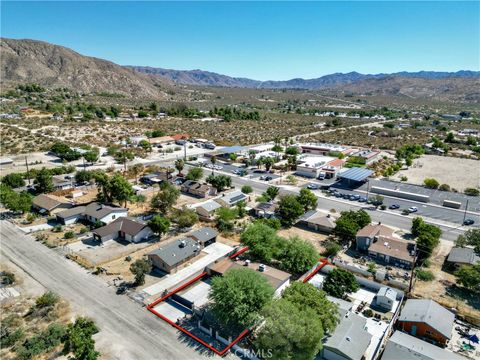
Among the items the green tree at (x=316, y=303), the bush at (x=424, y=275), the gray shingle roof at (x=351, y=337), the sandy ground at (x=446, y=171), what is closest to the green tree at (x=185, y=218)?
the green tree at (x=316, y=303)

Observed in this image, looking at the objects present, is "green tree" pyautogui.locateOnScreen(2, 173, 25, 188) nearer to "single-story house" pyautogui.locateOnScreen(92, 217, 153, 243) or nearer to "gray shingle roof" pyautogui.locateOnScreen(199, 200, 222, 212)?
"single-story house" pyautogui.locateOnScreen(92, 217, 153, 243)

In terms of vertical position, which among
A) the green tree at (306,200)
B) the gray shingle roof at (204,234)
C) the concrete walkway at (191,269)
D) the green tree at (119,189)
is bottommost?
the concrete walkway at (191,269)

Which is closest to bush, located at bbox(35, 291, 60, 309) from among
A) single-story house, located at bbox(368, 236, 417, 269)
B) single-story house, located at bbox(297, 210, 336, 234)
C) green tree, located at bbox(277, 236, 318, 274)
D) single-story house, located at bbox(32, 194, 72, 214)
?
green tree, located at bbox(277, 236, 318, 274)

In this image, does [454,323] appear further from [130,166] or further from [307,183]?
[130,166]

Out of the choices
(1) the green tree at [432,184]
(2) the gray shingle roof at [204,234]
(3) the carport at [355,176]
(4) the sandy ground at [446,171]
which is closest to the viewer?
(2) the gray shingle roof at [204,234]

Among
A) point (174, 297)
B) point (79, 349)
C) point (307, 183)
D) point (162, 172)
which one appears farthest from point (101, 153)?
point (79, 349)

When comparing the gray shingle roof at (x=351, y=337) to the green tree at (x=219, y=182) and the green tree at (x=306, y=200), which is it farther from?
the green tree at (x=219, y=182)
